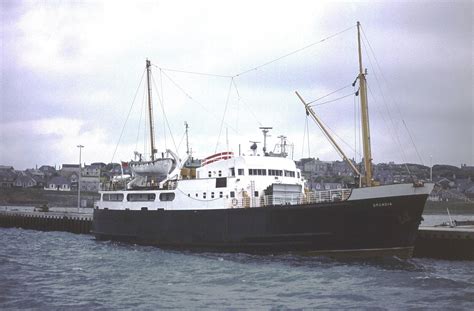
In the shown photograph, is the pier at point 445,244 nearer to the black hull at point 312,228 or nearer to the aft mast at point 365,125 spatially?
the black hull at point 312,228

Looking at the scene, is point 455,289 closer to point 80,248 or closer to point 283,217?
point 283,217

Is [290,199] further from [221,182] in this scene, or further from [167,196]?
[167,196]

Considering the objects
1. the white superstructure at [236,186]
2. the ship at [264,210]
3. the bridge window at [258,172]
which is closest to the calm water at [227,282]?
the ship at [264,210]

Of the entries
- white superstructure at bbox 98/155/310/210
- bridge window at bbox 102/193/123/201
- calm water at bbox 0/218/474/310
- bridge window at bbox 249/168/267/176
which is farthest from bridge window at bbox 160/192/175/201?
bridge window at bbox 249/168/267/176

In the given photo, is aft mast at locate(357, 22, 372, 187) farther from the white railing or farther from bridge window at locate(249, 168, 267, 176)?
bridge window at locate(249, 168, 267, 176)

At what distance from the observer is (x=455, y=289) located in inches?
850

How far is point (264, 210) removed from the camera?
30156 millimetres

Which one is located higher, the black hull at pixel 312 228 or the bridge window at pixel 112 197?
the bridge window at pixel 112 197

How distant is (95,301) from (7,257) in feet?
50.2

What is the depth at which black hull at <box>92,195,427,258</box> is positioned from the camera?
1083 inches

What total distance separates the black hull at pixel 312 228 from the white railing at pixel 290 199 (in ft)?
3.16

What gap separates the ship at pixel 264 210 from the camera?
2759 centimetres

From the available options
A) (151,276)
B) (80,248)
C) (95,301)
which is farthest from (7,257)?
(95,301)

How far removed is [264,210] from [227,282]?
25.7 ft
